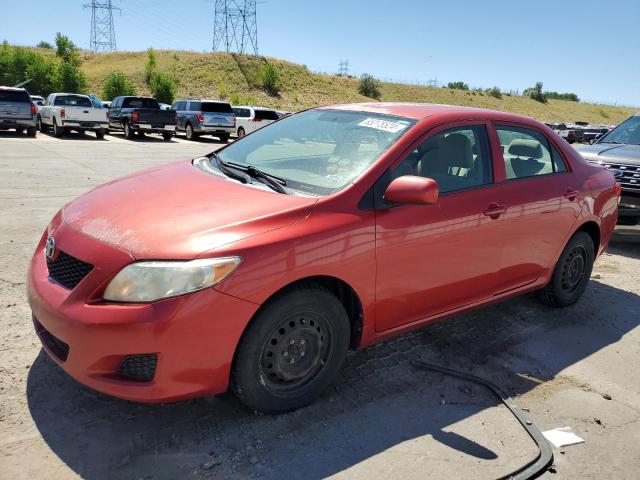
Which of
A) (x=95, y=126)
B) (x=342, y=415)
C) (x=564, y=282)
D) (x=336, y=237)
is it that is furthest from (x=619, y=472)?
(x=95, y=126)

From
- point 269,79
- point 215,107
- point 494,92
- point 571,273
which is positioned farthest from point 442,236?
point 494,92

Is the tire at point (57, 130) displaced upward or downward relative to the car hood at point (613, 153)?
downward

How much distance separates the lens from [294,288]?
2.80m

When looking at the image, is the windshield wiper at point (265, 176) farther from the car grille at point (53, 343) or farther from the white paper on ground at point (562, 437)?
the white paper on ground at point (562, 437)

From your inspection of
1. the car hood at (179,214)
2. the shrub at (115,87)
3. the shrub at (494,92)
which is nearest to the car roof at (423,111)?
the car hood at (179,214)

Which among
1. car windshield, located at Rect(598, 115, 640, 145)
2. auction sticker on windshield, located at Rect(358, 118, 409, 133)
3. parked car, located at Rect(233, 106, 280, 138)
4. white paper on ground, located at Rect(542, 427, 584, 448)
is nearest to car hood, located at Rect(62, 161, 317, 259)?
auction sticker on windshield, located at Rect(358, 118, 409, 133)

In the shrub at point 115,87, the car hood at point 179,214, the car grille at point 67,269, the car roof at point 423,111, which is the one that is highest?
the shrub at point 115,87

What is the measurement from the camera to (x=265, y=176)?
3328 millimetres

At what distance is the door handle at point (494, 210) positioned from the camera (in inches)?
146

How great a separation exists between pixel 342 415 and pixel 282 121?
94.2 inches

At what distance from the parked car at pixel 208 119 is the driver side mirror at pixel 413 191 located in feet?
73.5

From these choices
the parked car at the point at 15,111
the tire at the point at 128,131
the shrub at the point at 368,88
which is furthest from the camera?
the shrub at the point at 368,88

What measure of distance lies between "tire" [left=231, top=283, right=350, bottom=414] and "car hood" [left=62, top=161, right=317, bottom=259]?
415mm

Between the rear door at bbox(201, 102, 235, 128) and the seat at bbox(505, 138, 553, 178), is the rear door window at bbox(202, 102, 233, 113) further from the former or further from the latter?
the seat at bbox(505, 138, 553, 178)
